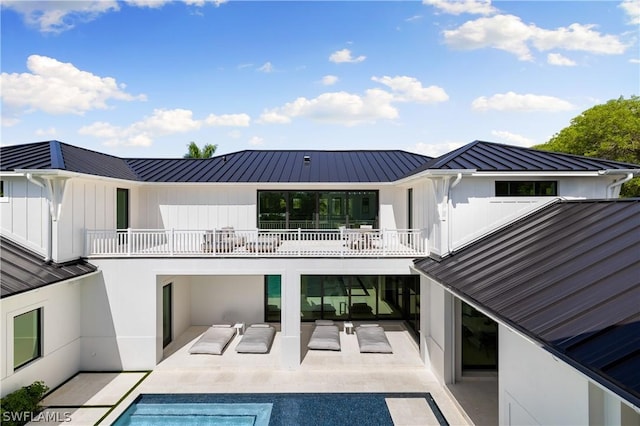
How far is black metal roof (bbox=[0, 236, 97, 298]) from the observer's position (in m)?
8.45

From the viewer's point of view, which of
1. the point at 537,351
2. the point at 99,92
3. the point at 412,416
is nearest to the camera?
the point at 537,351

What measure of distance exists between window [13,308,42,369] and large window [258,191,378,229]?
867 centimetres

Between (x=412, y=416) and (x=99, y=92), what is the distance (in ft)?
79.0

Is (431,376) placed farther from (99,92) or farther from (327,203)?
(99,92)

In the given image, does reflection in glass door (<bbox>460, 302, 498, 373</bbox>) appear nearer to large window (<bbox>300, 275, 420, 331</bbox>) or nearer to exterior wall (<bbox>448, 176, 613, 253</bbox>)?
exterior wall (<bbox>448, 176, 613, 253</bbox>)

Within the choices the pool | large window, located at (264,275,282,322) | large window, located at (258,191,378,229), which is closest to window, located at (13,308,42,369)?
the pool

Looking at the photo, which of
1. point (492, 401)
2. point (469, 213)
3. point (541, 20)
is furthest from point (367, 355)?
point (541, 20)

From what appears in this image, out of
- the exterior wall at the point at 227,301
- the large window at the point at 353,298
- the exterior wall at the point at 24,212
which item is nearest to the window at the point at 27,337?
the exterior wall at the point at 24,212

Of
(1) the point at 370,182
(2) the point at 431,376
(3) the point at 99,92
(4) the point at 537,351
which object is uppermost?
(3) the point at 99,92

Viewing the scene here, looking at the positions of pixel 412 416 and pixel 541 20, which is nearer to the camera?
pixel 412 416

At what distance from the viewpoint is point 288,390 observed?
33.7 feet

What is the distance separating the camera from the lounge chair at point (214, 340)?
12672mm

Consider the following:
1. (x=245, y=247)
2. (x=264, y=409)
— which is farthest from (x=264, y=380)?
(x=245, y=247)

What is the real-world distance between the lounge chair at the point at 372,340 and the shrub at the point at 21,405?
9.70 m
